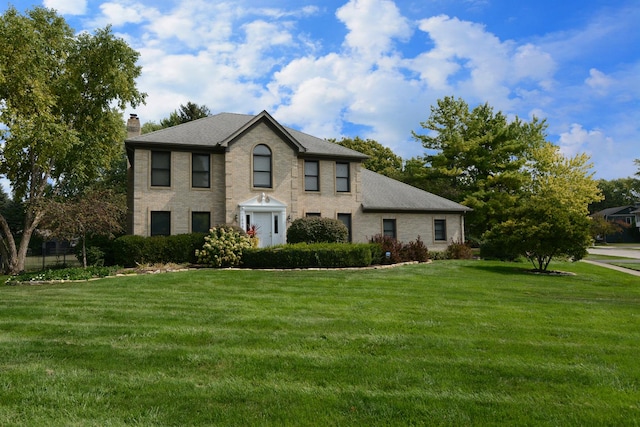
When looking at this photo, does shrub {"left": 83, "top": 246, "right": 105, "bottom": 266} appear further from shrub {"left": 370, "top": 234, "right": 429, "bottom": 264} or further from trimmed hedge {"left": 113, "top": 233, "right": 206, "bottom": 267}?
shrub {"left": 370, "top": 234, "right": 429, "bottom": 264}

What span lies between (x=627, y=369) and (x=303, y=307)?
5.36 meters

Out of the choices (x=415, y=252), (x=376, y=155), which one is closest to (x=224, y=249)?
(x=415, y=252)

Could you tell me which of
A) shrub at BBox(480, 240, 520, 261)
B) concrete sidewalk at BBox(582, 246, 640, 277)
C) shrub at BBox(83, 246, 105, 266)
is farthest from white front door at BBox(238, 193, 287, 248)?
concrete sidewalk at BBox(582, 246, 640, 277)

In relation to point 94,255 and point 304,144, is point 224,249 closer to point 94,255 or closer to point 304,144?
point 94,255

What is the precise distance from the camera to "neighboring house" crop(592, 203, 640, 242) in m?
65.6

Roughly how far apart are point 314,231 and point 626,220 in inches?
2986

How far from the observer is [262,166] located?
21922 mm

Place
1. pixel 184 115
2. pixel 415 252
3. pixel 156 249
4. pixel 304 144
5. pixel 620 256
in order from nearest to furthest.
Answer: pixel 156 249
pixel 415 252
pixel 304 144
pixel 620 256
pixel 184 115

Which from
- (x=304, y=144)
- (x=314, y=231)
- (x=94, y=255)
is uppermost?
(x=304, y=144)

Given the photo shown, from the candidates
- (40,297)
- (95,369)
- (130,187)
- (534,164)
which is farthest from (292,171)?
(534,164)

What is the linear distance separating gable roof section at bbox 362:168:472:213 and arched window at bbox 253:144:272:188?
235 inches

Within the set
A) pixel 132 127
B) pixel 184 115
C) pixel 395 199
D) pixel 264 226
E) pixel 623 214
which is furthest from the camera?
pixel 623 214

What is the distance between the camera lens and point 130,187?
22141 millimetres

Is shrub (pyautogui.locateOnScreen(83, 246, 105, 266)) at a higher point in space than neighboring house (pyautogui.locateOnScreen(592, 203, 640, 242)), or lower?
lower
